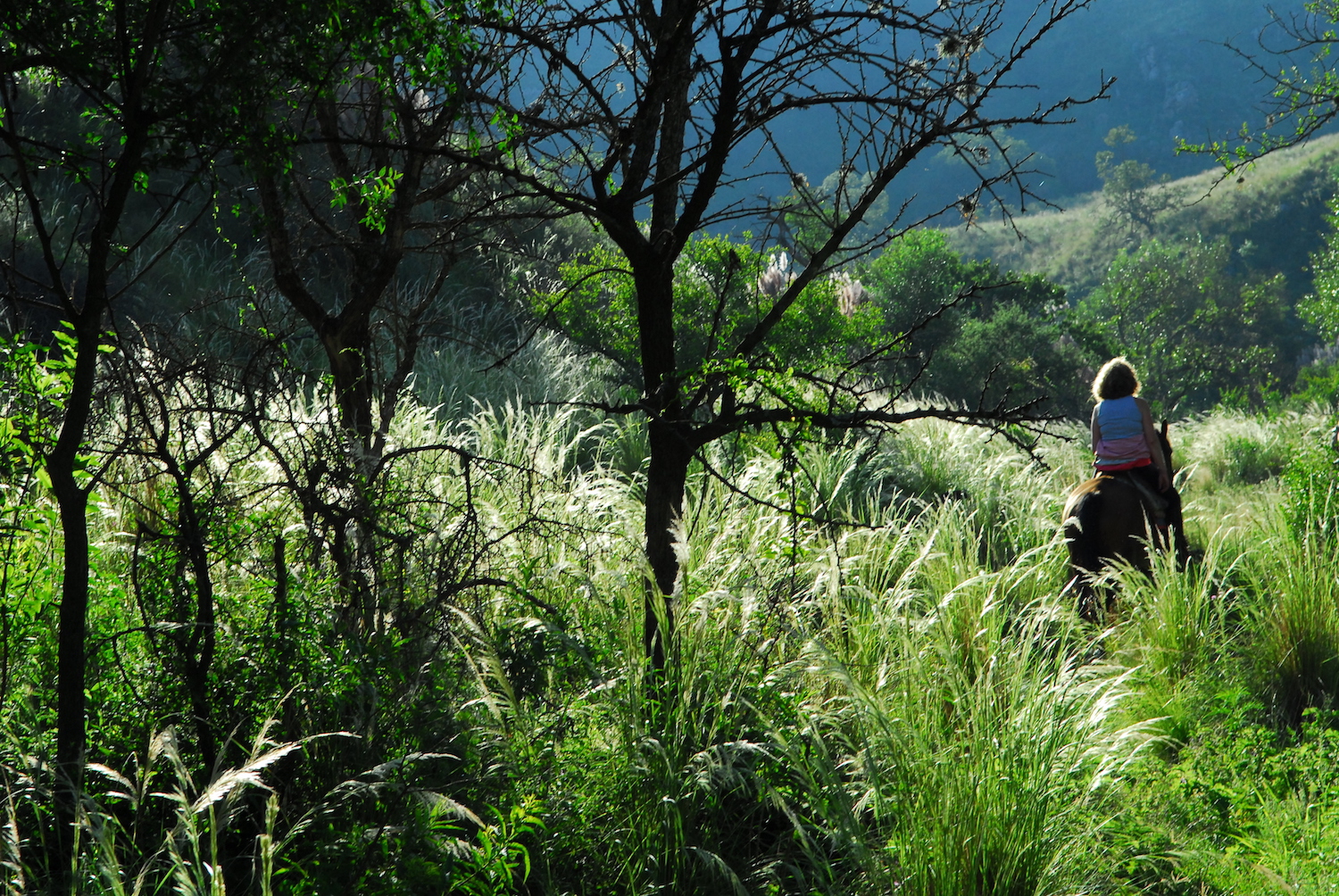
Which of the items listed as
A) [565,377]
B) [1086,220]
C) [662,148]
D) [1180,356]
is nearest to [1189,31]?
[1086,220]

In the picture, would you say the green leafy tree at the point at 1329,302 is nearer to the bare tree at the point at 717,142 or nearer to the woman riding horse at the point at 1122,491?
the woman riding horse at the point at 1122,491

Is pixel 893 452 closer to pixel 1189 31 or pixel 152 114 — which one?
pixel 152 114

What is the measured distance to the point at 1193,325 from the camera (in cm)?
3728

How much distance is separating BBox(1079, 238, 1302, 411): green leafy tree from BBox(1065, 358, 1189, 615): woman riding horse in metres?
25.6

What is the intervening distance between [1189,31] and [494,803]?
408 ft

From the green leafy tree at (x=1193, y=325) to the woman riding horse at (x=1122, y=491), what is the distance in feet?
84.0

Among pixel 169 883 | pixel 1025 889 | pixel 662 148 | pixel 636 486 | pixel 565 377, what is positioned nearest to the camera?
pixel 169 883

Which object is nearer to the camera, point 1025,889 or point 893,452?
point 1025,889

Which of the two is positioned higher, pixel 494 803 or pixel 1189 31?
pixel 1189 31

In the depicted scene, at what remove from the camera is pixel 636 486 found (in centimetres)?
670

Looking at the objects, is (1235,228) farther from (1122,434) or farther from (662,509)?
(662,509)

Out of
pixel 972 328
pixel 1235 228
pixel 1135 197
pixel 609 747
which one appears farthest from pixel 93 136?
pixel 1135 197

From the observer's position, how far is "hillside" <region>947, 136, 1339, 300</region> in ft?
175

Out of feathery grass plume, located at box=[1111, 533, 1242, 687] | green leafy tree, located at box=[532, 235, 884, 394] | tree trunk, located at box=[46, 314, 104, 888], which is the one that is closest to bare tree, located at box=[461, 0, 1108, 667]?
tree trunk, located at box=[46, 314, 104, 888]
